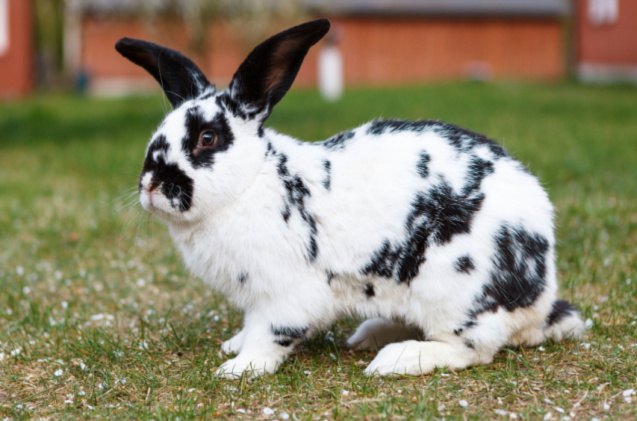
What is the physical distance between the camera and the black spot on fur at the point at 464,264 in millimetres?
3436

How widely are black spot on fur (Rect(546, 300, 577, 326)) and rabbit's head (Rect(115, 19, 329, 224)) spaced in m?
1.40

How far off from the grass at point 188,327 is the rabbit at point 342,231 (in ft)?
0.64

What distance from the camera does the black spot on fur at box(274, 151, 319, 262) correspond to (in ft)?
11.5

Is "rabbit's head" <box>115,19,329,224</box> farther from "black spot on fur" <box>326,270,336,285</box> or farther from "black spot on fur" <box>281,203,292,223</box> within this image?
"black spot on fur" <box>326,270,336,285</box>

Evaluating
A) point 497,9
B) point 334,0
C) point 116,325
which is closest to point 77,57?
point 334,0

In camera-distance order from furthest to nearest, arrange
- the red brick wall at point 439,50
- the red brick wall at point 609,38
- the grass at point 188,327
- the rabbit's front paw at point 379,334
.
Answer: the red brick wall at point 439,50, the red brick wall at point 609,38, the rabbit's front paw at point 379,334, the grass at point 188,327

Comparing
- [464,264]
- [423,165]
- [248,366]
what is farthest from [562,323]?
[248,366]

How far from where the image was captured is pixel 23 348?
3.94 metres

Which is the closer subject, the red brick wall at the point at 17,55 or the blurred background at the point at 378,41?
the red brick wall at the point at 17,55

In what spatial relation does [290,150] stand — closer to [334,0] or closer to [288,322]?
[288,322]

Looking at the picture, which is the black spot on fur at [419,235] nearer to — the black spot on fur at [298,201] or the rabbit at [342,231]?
the rabbit at [342,231]

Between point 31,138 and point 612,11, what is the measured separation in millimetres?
15118

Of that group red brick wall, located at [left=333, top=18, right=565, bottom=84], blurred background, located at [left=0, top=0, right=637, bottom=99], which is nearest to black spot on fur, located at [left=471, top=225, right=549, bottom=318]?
blurred background, located at [left=0, top=0, right=637, bottom=99]

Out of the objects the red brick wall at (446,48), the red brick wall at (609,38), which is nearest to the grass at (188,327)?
the red brick wall at (609,38)
